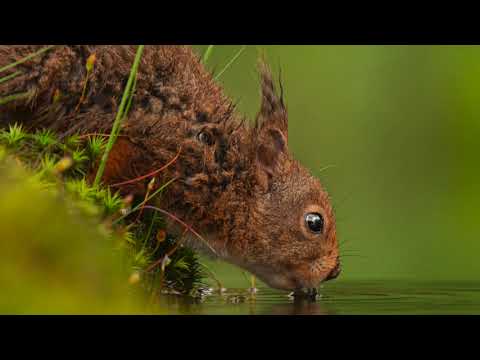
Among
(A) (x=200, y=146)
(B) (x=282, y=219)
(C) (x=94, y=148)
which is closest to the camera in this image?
(C) (x=94, y=148)

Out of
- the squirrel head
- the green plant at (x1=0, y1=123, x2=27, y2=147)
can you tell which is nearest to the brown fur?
the squirrel head

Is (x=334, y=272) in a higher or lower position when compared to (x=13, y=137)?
lower

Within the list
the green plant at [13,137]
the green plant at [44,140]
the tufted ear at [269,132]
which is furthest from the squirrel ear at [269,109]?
the green plant at [13,137]

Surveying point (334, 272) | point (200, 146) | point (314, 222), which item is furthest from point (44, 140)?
point (334, 272)

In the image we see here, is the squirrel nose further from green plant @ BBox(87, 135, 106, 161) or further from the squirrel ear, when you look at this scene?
green plant @ BBox(87, 135, 106, 161)

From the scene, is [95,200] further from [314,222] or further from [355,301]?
[314,222]

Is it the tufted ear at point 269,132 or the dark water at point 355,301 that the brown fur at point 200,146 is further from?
the dark water at point 355,301

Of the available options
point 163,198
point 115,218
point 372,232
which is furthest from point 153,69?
point 372,232
